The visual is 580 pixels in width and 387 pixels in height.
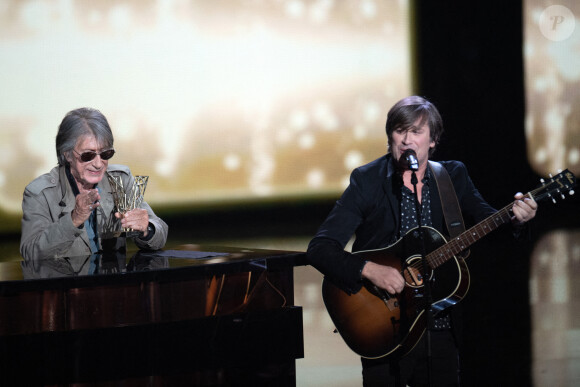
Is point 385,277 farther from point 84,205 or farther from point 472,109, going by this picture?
point 472,109

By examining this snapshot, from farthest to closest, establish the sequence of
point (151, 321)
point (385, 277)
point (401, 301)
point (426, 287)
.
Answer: point (401, 301) → point (385, 277) → point (426, 287) → point (151, 321)

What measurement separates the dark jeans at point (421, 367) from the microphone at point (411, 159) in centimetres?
72

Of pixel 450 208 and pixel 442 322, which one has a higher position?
pixel 450 208

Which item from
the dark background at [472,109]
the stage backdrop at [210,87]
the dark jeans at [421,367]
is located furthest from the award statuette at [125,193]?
Answer: the dark background at [472,109]

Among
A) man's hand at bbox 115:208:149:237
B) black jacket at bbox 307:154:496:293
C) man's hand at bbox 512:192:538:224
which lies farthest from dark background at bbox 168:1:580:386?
man's hand at bbox 512:192:538:224

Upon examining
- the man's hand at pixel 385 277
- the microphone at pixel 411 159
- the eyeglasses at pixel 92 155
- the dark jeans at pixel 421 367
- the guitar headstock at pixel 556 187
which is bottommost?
the dark jeans at pixel 421 367

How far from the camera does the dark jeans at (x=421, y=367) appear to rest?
10.8ft

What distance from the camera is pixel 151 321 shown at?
9.40ft

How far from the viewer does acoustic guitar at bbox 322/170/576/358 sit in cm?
326

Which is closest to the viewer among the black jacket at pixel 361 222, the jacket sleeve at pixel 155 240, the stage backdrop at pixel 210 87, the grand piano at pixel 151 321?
the grand piano at pixel 151 321

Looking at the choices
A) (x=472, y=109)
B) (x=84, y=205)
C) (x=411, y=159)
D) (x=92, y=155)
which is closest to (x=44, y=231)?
(x=84, y=205)

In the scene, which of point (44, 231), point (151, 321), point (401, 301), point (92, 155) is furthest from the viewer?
point (92, 155)

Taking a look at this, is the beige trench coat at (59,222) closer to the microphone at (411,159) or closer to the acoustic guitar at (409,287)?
the acoustic guitar at (409,287)

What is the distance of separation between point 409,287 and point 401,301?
7 centimetres
